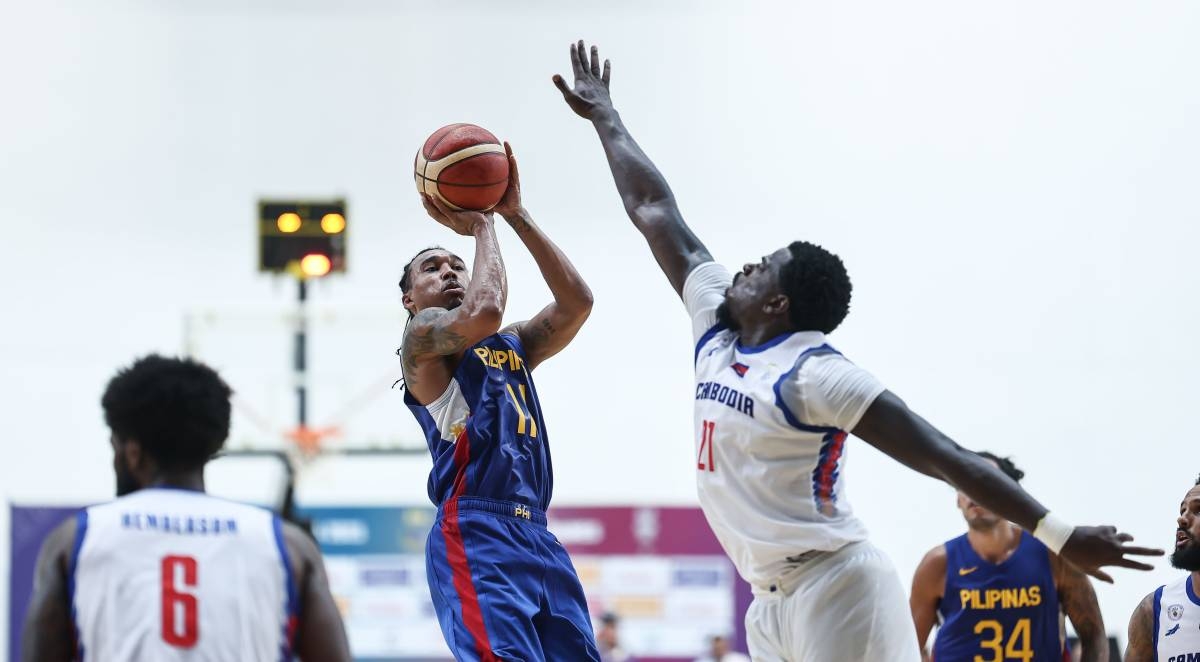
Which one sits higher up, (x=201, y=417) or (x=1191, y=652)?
(x=201, y=417)

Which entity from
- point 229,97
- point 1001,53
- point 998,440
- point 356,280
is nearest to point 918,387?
point 998,440

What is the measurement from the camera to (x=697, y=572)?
14.6 meters

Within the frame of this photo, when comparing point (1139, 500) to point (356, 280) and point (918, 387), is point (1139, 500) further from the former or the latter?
point (356, 280)

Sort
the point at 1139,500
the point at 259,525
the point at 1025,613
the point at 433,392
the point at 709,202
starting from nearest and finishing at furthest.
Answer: the point at 259,525 < the point at 433,392 < the point at 1025,613 < the point at 1139,500 < the point at 709,202

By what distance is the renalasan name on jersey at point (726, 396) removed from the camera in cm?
471

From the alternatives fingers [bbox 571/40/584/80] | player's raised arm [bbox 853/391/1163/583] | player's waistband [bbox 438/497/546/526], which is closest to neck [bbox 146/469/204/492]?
player's waistband [bbox 438/497/546/526]

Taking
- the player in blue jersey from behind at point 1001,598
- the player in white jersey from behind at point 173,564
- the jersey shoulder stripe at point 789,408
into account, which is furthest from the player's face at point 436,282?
the player in blue jersey from behind at point 1001,598

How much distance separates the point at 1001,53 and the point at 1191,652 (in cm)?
1040

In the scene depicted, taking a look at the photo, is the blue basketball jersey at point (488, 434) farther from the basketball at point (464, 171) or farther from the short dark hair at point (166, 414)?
the short dark hair at point (166, 414)

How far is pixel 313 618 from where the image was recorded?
3582mm

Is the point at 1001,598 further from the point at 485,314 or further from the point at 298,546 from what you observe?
the point at 298,546

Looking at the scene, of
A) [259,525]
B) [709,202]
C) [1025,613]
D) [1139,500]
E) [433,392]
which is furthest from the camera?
[709,202]

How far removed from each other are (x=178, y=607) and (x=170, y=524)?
0.19m

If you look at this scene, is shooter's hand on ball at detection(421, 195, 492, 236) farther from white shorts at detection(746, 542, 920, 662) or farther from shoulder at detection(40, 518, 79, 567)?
shoulder at detection(40, 518, 79, 567)
